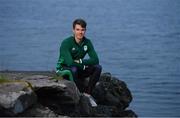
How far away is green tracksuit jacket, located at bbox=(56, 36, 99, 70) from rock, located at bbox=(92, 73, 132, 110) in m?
1.43

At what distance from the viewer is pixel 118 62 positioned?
54625 mm

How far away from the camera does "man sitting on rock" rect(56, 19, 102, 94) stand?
42.6 feet

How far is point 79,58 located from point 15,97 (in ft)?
9.02

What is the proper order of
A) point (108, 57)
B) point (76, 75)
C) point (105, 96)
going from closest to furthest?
1. point (76, 75)
2. point (105, 96)
3. point (108, 57)

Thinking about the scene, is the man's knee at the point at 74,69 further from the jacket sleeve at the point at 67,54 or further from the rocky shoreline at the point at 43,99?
the rocky shoreline at the point at 43,99

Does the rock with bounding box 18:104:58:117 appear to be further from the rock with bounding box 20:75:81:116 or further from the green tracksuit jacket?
the green tracksuit jacket

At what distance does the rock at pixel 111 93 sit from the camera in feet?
48.6

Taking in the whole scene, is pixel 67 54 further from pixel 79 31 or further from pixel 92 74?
pixel 92 74

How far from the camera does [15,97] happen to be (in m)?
10.8

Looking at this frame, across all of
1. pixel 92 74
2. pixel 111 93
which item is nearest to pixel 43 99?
pixel 92 74

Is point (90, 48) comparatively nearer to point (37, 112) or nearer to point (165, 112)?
point (37, 112)

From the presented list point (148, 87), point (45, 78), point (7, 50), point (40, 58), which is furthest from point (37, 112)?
point (7, 50)

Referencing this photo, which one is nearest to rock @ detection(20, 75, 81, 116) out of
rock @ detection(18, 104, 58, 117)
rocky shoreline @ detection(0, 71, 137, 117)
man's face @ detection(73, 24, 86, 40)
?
rocky shoreline @ detection(0, 71, 137, 117)

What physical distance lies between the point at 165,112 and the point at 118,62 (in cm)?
2550
